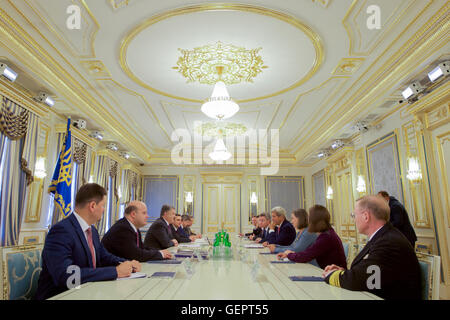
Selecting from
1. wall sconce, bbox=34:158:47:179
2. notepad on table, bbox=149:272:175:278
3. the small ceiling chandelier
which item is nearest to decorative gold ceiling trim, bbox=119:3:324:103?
the small ceiling chandelier

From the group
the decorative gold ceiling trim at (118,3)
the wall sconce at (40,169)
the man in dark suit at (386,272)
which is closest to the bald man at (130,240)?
the man in dark suit at (386,272)

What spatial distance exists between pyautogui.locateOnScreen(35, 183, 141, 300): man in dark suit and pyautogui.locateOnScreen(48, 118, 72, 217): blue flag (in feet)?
12.2

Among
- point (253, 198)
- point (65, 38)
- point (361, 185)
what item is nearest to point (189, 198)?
point (253, 198)

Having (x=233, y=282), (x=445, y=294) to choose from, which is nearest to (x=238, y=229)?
(x=445, y=294)

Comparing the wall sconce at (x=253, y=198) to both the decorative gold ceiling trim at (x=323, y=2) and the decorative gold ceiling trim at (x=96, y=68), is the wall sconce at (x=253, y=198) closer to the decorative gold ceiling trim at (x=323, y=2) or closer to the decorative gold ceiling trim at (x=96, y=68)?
the decorative gold ceiling trim at (x=96, y=68)

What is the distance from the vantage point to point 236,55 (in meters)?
4.45

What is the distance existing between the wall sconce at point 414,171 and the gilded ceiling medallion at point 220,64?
2.97 metres

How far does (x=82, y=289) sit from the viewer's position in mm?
1573

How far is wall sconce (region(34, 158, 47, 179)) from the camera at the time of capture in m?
5.22

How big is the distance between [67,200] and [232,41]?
4.05 metres

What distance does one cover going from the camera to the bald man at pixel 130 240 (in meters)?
2.65

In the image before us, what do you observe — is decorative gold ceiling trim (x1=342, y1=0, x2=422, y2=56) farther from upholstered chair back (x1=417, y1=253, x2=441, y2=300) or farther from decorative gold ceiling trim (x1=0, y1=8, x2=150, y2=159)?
decorative gold ceiling trim (x1=0, y1=8, x2=150, y2=159)

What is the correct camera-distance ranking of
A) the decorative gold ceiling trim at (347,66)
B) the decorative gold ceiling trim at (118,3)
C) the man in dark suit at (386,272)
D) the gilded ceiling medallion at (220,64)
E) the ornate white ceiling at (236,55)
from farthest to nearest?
1. the decorative gold ceiling trim at (347,66)
2. the gilded ceiling medallion at (220,64)
3. the ornate white ceiling at (236,55)
4. the decorative gold ceiling trim at (118,3)
5. the man in dark suit at (386,272)

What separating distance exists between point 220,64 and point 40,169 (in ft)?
11.8
